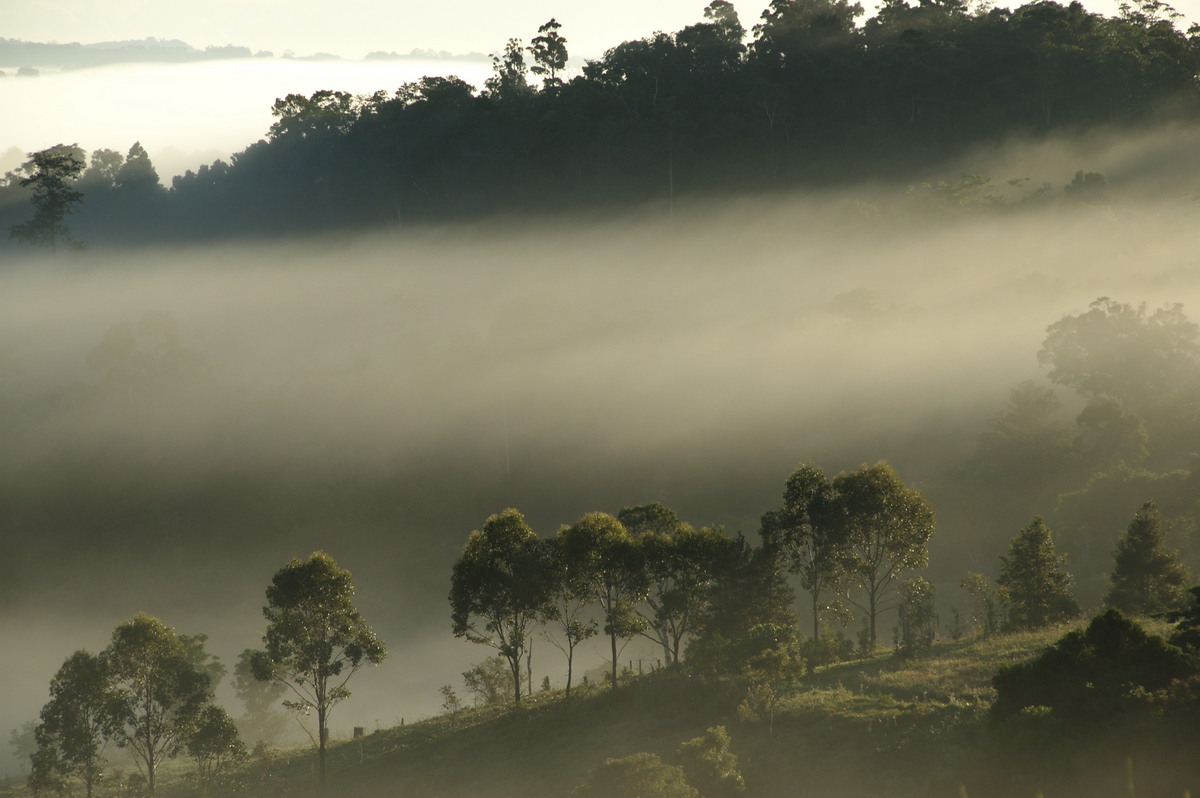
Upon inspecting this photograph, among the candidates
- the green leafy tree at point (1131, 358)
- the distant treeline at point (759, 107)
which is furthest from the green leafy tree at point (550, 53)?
the green leafy tree at point (1131, 358)

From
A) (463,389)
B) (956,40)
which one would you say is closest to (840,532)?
(463,389)

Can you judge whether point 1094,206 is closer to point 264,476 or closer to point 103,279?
point 264,476

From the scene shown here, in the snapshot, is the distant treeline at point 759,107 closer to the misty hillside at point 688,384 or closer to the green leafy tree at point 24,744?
the misty hillside at point 688,384

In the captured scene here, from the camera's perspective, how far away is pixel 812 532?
Result: 54.5 m

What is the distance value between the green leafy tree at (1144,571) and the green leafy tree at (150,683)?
1937 inches

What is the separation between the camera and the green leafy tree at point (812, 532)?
5344 centimetres

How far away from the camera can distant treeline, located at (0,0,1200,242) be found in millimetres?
165875

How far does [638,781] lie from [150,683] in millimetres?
32066

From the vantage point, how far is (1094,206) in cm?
14425

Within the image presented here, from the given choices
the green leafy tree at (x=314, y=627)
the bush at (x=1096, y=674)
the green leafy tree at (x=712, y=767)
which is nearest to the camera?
the bush at (x=1096, y=674)

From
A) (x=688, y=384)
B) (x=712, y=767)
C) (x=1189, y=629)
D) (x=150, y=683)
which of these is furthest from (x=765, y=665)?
(x=688, y=384)

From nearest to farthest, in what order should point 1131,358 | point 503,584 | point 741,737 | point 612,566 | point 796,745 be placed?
point 796,745 → point 741,737 → point 612,566 → point 503,584 → point 1131,358

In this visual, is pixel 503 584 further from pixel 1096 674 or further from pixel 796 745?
pixel 1096 674

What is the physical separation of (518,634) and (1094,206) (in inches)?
4971
